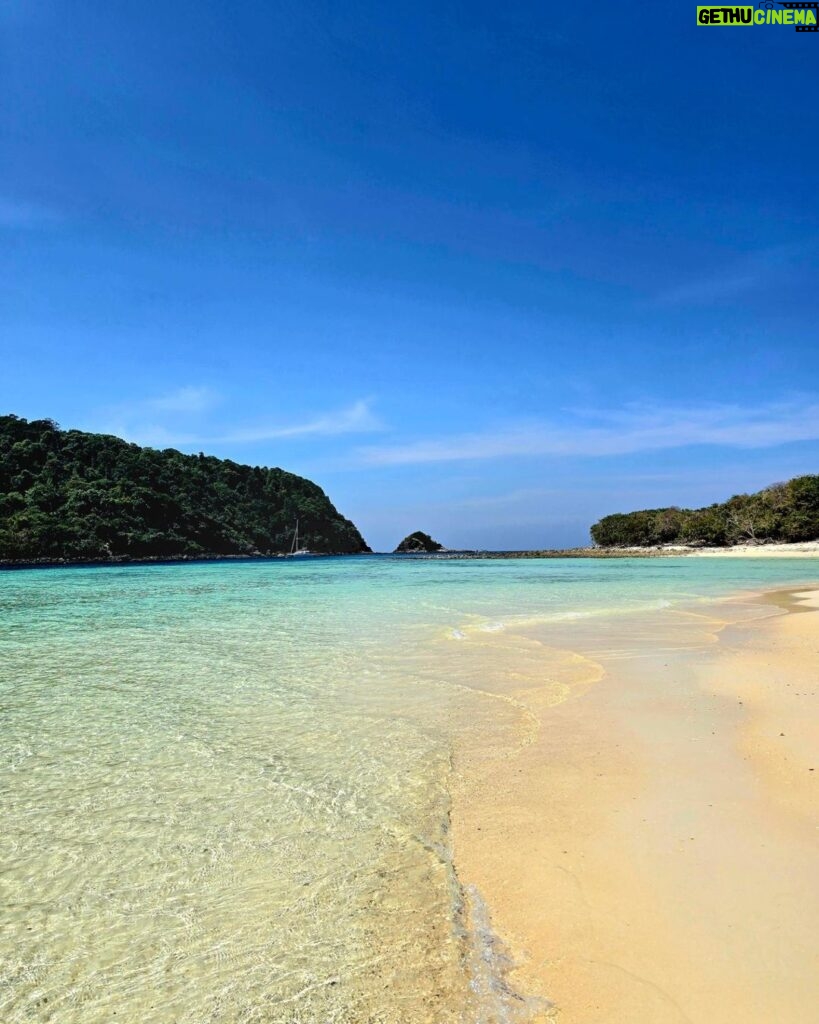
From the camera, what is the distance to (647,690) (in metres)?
7.67

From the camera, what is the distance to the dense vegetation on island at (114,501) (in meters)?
82.1

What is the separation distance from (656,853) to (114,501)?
10174 cm

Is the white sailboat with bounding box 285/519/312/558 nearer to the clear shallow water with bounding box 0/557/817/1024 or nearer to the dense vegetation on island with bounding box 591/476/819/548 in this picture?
the dense vegetation on island with bounding box 591/476/819/548

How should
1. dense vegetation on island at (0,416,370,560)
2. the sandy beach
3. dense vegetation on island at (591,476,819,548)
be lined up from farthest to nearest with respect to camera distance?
dense vegetation on island at (0,416,370,560) → dense vegetation on island at (591,476,819,548) → the sandy beach

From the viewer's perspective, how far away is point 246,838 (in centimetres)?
389

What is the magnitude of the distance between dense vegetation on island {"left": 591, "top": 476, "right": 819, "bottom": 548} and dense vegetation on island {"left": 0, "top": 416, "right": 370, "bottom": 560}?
8561cm

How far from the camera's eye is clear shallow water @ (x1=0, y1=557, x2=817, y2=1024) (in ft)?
8.43

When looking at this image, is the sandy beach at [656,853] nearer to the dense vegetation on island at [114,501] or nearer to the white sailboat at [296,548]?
the dense vegetation on island at [114,501]

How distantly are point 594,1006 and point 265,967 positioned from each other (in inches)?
57.1

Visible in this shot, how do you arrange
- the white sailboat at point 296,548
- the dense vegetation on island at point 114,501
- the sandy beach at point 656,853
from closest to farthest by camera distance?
the sandy beach at point 656,853 → the dense vegetation on island at point 114,501 → the white sailboat at point 296,548

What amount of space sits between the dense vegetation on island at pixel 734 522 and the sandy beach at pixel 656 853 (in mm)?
86751

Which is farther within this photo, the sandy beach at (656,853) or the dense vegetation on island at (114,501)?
the dense vegetation on island at (114,501)

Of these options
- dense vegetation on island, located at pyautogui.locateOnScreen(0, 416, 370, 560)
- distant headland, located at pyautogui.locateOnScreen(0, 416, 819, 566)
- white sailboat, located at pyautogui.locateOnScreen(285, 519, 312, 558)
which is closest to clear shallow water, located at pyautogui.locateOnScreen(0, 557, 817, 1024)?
distant headland, located at pyautogui.locateOnScreen(0, 416, 819, 566)

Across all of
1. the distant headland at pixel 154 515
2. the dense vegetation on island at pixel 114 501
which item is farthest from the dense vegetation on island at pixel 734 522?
the dense vegetation on island at pixel 114 501
